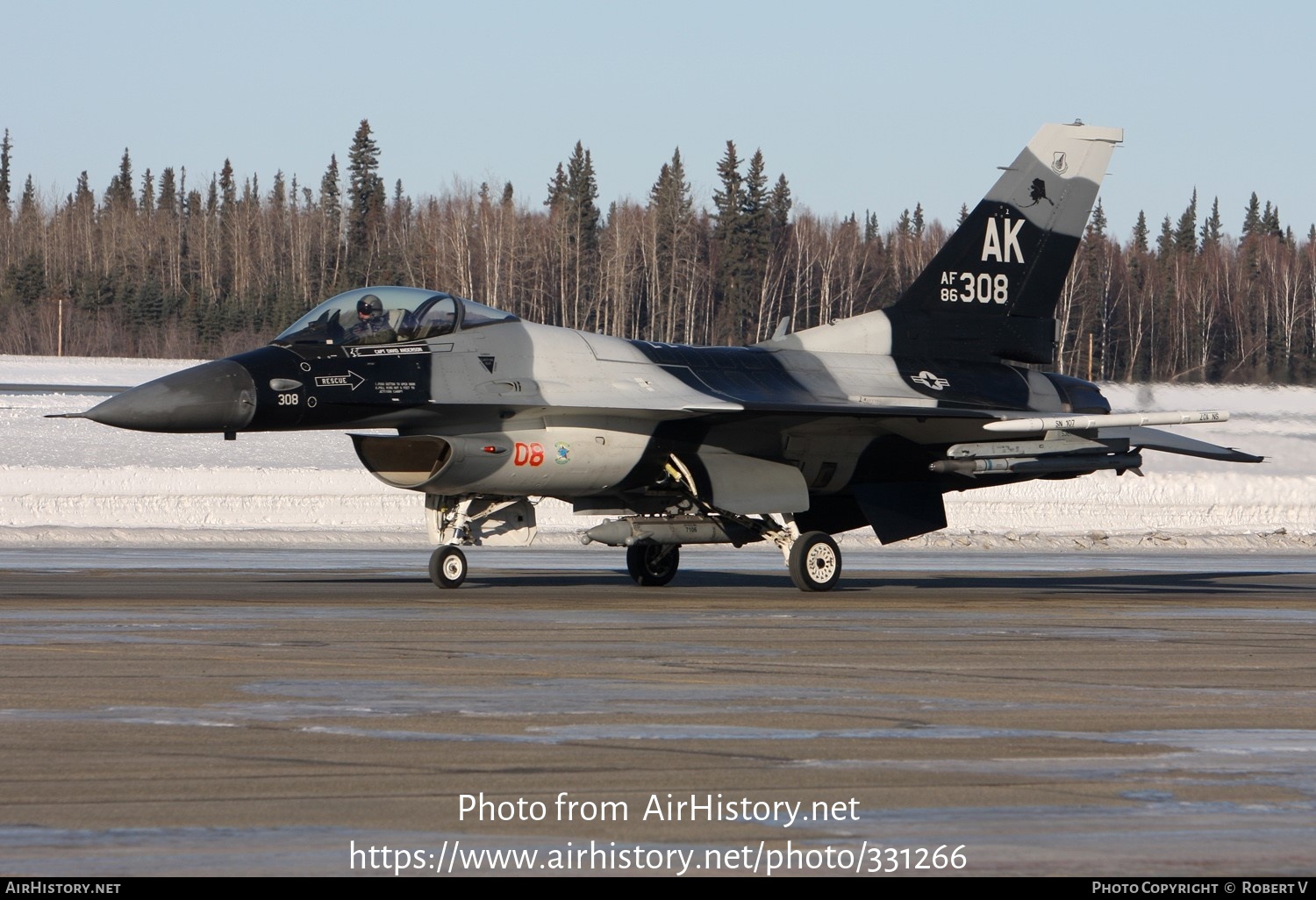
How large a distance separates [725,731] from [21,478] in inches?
1030

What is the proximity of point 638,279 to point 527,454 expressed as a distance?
65793 millimetres

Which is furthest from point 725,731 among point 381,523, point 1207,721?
point 381,523

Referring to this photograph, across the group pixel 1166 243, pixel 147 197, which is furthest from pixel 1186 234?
pixel 147 197

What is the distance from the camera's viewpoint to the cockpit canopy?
44.6 ft

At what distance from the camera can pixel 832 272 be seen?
8100cm

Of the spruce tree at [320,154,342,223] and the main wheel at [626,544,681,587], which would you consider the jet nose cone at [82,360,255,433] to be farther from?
the spruce tree at [320,154,342,223]

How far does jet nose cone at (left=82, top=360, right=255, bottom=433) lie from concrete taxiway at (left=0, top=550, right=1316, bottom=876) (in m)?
1.50

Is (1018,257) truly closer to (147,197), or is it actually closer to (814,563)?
(814,563)

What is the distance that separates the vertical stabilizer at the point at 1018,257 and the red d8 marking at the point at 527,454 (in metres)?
5.04

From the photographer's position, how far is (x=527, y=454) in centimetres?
1405

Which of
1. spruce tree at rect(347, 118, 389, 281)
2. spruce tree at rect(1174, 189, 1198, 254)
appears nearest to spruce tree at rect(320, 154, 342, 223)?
spruce tree at rect(347, 118, 389, 281)

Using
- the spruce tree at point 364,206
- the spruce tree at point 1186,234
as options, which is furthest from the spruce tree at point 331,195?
the spruce tree at point 1186,234

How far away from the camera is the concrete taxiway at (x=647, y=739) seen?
194 inches

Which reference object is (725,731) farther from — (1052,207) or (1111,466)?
(1052,207)
